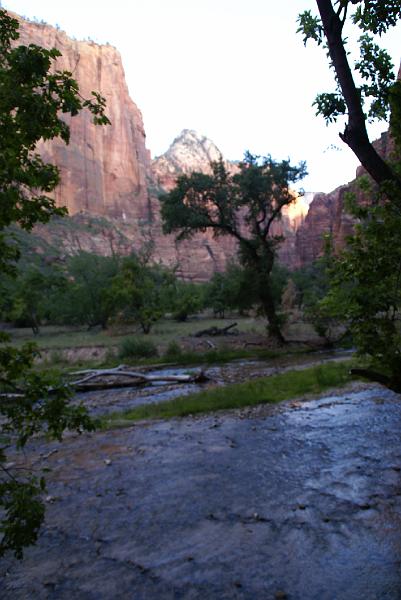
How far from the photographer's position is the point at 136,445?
8.66 m

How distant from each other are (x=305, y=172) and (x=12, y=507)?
24888 millimetres

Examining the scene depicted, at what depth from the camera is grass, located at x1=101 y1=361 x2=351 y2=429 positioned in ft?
36.7

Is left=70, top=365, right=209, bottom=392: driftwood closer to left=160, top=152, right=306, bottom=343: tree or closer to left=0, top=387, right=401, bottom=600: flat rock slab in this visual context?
left=0, top=387, right=401, bottom=600: flat rock slab

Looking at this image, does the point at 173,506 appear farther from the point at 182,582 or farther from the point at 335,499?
the point at 335,499

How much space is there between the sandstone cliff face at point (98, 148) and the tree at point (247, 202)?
7414 centimetres

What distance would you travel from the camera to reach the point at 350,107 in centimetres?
467

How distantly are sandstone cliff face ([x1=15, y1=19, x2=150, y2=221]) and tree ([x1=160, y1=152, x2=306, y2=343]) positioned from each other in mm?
74143

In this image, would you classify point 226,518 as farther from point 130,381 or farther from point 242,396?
point 130,381

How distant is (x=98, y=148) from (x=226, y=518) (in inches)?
4406

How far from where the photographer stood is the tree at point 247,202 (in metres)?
24.2

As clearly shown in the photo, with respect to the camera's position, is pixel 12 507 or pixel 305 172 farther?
pixel 305 172

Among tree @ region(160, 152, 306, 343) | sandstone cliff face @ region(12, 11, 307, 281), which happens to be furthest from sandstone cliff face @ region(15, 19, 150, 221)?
tree @ region(160, 152, 306, 343)

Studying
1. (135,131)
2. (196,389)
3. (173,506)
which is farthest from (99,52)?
(173,506)

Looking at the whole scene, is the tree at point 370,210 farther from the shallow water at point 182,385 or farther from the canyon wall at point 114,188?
the canyon wall at point 114,188
